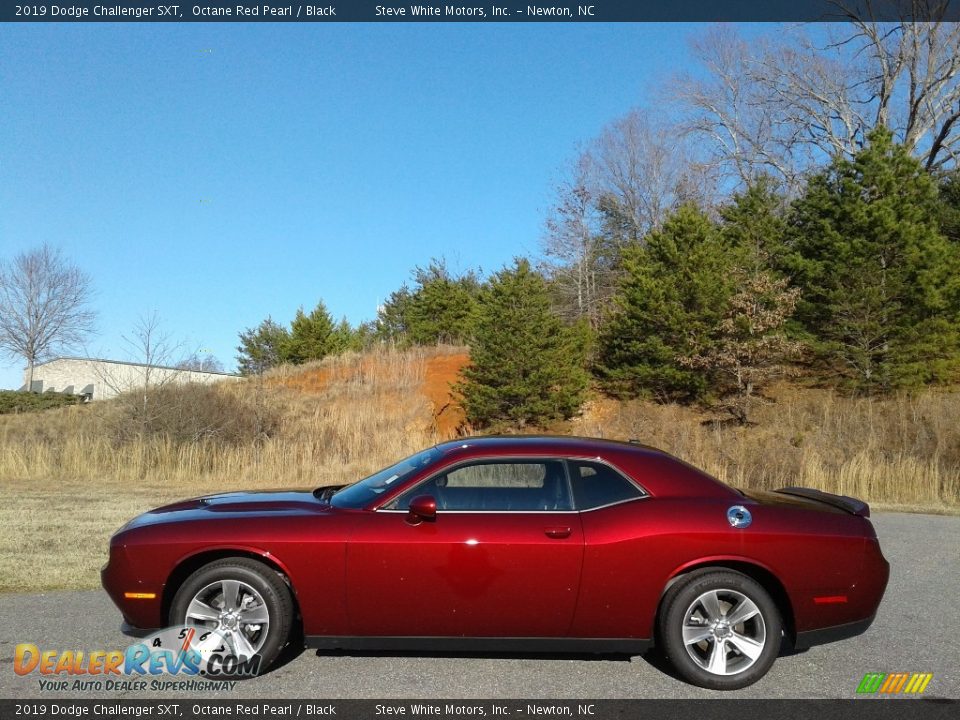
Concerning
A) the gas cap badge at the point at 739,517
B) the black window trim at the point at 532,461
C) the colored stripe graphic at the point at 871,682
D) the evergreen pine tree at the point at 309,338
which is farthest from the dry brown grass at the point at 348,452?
the evergreen pine tree at the point at 309,338

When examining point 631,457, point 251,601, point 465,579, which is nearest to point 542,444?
point 631,457

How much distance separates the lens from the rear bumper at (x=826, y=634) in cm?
449

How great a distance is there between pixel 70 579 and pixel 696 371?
21.5 m

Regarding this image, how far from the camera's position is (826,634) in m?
4.52

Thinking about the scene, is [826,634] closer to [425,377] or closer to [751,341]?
[751,341]

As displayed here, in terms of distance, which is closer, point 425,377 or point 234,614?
point 234,614

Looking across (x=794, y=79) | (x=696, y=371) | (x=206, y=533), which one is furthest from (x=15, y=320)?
(x=206, y=533)

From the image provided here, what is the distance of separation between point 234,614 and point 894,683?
382 centimetres

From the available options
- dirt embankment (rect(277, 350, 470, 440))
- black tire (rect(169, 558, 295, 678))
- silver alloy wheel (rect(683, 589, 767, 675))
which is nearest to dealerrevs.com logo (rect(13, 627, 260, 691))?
black tire (rect(169, 558, 295, 678))

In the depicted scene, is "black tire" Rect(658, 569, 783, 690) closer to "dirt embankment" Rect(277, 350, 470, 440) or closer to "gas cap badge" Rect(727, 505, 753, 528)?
"gas cap badge" Rect(727, 505, 753, 528)

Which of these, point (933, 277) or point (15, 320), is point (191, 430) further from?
point (15, 320)

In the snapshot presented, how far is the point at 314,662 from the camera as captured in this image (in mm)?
4617

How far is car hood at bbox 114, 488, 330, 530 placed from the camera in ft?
15.6
